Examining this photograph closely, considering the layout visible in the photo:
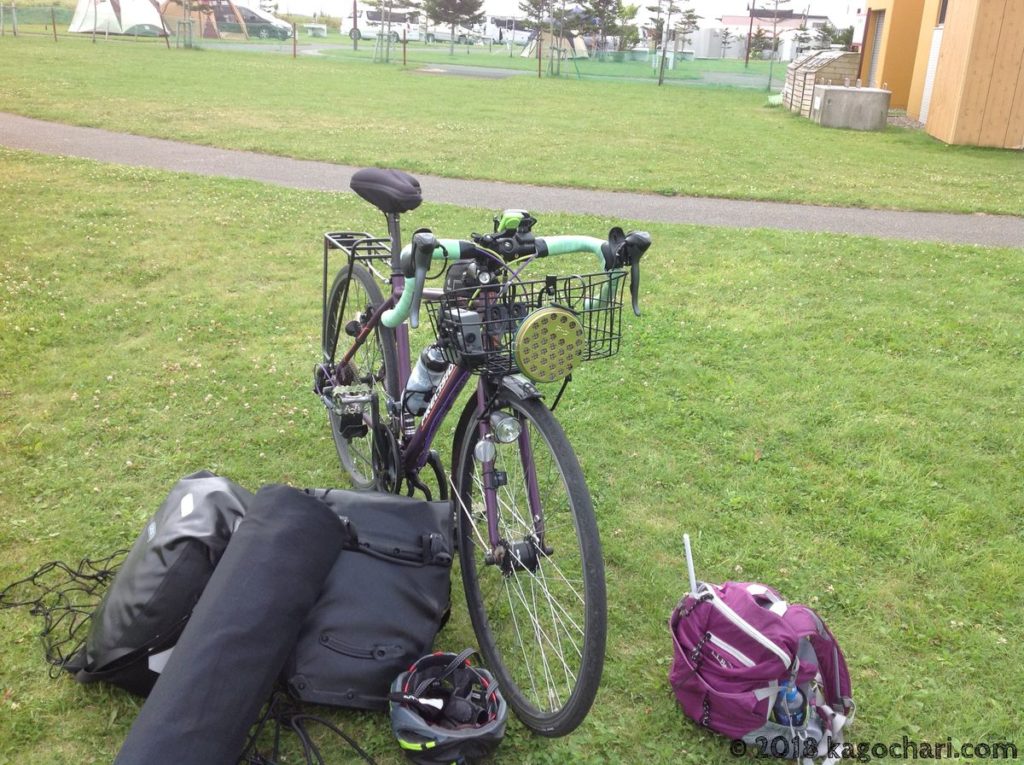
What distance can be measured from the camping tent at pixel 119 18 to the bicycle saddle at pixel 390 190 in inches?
1671

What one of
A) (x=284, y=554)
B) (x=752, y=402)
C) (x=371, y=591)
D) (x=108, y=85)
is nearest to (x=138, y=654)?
(x=284, y=554)

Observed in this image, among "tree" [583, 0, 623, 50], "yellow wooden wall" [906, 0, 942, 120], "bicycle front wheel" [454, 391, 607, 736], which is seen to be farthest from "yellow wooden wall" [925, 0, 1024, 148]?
"tree" [583, 0, 623, 50]

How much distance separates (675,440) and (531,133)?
42.2 ft

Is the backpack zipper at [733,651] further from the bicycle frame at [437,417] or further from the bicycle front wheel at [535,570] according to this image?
the bicycle frame at [437,417]

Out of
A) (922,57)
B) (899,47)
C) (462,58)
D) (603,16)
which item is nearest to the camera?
(922,57)

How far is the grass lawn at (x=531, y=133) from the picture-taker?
11969mm

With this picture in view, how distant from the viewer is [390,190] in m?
3.22

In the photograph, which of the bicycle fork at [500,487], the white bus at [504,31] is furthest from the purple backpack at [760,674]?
the white bus at [504,31]

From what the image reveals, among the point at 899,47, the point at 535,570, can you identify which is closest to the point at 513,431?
the point at 535,570

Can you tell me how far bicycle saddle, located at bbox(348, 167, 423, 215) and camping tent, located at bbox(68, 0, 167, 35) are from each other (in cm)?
4244

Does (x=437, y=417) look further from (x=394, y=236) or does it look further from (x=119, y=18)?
(x=119, y=18)

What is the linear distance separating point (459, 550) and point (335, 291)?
5.56ft

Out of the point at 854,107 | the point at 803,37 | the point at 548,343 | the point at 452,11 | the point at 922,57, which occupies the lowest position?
the point at 548,343

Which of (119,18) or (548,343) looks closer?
(548,343)
